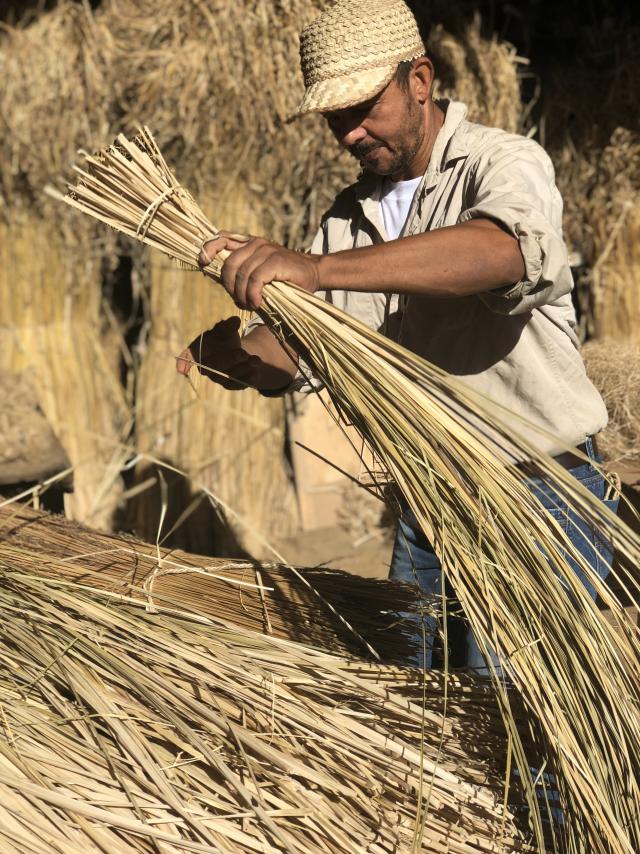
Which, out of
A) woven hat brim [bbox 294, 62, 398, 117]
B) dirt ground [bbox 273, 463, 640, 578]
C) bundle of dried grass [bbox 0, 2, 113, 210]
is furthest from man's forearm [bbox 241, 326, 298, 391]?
bundle of dried grass [bbox 0, 2, 113, 210]

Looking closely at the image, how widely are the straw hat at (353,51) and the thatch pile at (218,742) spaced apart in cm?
93

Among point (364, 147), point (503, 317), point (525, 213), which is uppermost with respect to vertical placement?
point (364, 147)

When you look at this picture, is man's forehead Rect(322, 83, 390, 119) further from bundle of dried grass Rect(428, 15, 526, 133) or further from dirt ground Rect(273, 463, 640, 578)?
dirt ground Rect(273, 463, 640, 578)

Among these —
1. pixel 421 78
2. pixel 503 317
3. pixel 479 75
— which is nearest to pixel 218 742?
pixel 503 317

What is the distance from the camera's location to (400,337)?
6.53 ft

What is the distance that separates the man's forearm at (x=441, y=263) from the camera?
154 centimetres

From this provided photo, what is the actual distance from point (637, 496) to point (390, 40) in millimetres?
1361

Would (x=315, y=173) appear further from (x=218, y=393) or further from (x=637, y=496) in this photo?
(x=637, y=496)

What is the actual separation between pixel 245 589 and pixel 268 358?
0.45 metres

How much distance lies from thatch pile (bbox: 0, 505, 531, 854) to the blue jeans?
0.49ft

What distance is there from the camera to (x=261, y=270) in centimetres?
156

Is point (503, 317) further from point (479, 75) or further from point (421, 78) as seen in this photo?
point (479, 75)

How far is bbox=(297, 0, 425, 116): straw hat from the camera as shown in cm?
175

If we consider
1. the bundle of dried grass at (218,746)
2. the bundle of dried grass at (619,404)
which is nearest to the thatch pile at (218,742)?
the bundle of dried grass at (218,746)
